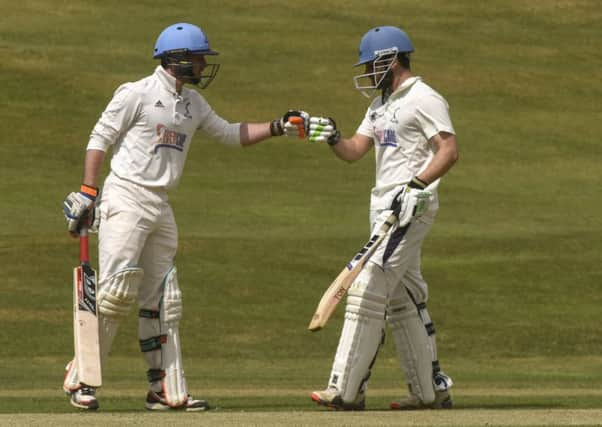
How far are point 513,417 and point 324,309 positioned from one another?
1.52 metres

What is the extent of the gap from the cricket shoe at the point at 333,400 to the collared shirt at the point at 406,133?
128cm

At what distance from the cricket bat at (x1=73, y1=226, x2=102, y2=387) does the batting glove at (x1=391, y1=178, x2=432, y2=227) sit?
2019 mm

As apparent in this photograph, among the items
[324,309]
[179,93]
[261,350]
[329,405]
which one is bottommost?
[261,350]

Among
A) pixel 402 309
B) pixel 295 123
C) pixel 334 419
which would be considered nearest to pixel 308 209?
pixel 295 123

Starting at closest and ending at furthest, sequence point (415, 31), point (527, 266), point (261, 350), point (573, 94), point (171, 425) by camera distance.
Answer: point (171, 425)
point (261, 350)
point (527, 266)
point (573, 94)
point (415, 31)

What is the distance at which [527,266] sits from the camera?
24250 millimetres

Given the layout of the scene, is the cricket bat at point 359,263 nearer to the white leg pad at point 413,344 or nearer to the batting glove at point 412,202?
the batting glove at point 412,202

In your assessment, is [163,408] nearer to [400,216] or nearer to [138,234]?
[138,234]

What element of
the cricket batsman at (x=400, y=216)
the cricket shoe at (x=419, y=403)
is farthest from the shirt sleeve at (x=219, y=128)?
the cricket shoe at (x=419, y=403)

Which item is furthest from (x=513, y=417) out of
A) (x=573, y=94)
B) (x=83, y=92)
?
(x=573, y=94)

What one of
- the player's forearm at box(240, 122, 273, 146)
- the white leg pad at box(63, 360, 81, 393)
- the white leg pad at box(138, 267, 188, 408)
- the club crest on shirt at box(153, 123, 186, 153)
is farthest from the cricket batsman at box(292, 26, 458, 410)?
the white leg pad at box(63, 360, 81, 393)

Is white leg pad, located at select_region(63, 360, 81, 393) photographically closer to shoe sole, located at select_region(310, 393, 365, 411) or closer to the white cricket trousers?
the white cricket trousers

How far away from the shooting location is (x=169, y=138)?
10812 mm

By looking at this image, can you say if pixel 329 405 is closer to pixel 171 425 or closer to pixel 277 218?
pixel 171 425
